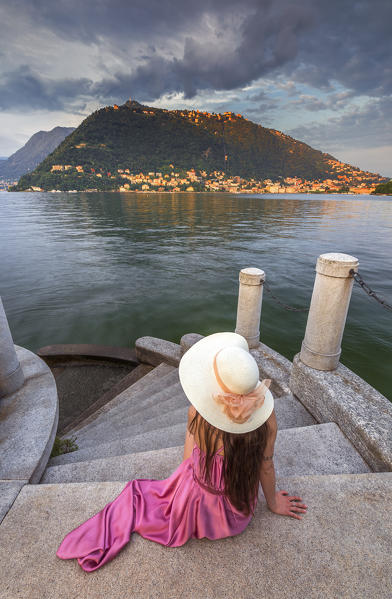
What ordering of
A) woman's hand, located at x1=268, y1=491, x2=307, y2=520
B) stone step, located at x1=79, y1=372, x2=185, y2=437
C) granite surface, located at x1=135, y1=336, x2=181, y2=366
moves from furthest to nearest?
granite surface, located at x1=135, y1=336, x2=181, y2=366 < stone step, located at x1=79, y1=372, x2=185, y2=437 < woman's hand, located at x1=268, y1=491, x2=307, y2=520

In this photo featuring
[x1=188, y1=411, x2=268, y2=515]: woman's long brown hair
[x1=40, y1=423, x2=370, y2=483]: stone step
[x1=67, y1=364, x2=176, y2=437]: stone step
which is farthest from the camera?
[x1=67, y1=364, x2=176, y2=437]: stone step

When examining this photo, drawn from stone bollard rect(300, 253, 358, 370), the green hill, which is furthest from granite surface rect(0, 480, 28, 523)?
the green hill

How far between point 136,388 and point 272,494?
144 inches

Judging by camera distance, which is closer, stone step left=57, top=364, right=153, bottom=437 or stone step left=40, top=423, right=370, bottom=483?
stone step left=40, top=423, right=370, bottom=483

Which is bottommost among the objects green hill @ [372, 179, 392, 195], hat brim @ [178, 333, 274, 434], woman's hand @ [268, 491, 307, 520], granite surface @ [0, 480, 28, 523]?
granite surface @ [0, 480, 28, 523]

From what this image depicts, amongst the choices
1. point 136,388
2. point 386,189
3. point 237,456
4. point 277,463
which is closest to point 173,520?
point 237,456

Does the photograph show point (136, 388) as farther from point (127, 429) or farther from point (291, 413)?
point (291, 413)

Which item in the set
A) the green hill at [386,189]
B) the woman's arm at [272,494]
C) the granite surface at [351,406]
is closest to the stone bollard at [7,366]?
the woman's arm at [272,494]

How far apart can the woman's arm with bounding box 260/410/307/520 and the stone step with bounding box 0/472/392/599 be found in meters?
0.07

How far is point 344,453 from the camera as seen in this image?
2514 millimetres

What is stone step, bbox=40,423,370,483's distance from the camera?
7.48 feet

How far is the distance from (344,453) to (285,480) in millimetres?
835

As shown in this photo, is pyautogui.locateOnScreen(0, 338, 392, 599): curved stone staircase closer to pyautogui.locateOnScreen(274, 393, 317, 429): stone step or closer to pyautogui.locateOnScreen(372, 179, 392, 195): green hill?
pyautogui.locateOnScreen(274, 393, 317, 429): stone step

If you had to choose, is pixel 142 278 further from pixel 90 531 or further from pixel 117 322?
pixel 90 531
